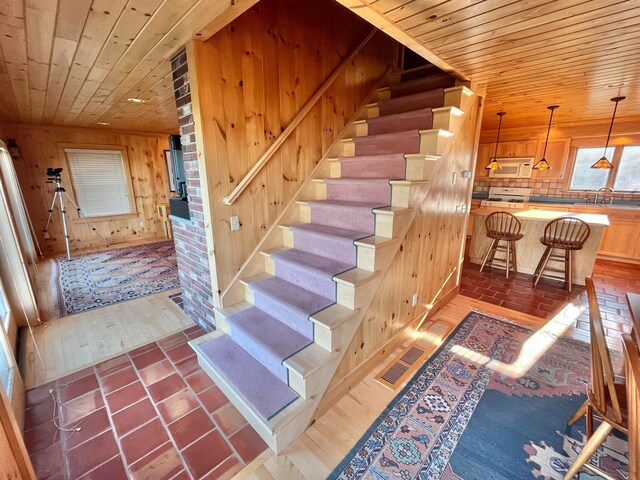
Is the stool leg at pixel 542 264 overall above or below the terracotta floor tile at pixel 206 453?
above

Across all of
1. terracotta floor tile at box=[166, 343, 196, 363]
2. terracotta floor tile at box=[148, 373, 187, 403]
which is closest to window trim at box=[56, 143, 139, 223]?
terracotta floor tile at box=[166, 343, 196, 363]

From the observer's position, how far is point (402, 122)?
2619mm

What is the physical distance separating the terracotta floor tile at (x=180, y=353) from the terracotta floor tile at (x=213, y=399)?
49 cm

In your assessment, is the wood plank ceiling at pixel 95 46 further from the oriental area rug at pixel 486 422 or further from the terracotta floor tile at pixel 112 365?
the oriental area rug at pixel 486 422

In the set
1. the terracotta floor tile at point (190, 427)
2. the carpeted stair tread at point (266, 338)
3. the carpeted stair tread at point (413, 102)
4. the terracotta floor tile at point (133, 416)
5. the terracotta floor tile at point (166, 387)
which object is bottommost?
the terracotta floor tile at point (190, 427)

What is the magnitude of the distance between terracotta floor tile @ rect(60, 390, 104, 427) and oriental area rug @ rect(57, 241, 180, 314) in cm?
158

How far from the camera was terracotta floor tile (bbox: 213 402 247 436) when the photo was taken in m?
1.64

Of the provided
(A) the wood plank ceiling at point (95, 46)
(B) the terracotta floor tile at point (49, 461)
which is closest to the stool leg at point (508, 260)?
(A) the wood plank ceiling at point (95, 46)

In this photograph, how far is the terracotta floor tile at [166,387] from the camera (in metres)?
1.88

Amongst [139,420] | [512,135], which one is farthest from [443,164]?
Result: [512,135]

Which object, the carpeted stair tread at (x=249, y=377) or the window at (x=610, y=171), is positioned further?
the window at (x=610, y=171)

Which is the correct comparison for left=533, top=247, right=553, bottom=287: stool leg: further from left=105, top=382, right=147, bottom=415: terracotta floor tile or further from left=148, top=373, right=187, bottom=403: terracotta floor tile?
left=105, top=382, right=147, bottom=415: terracotta floor tile

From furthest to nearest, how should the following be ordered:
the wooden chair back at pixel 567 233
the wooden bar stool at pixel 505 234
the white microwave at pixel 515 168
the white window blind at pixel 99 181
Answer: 1. the white microwave at pixel 515 168
2. the white window blind at pixel 99 181
3. the wooden bar stool at pixel 505 234
4. the wooden chair back at pixel 567 233

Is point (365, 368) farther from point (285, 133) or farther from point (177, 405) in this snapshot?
point (285, 133)
